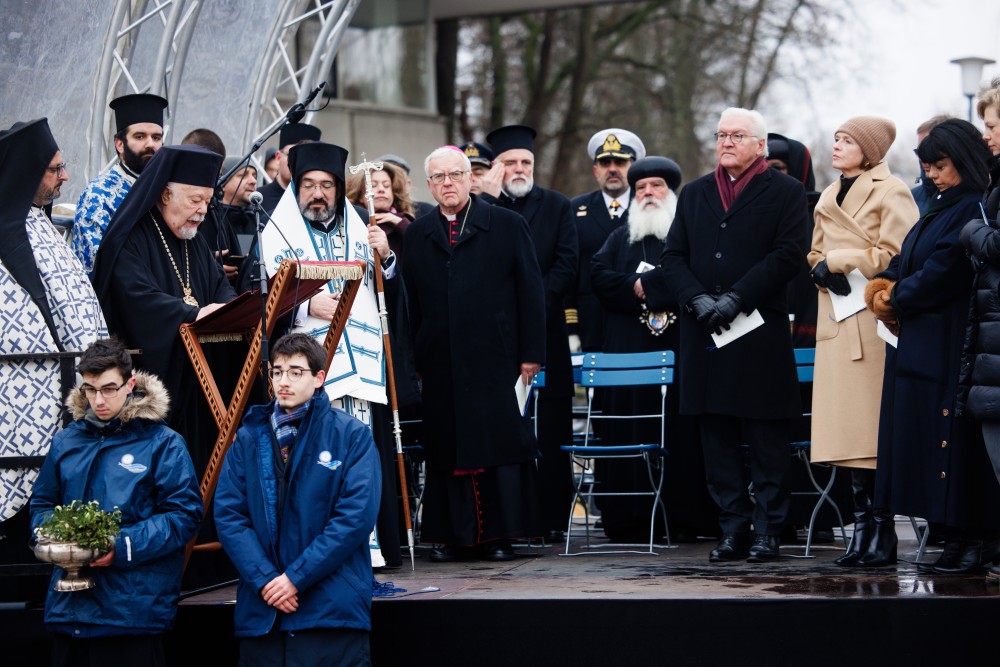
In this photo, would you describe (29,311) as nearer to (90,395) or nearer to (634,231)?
(90,395)

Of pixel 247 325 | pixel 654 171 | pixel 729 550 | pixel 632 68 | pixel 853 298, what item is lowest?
pixel 729 550

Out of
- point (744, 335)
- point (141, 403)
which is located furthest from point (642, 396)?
point (141, 403)

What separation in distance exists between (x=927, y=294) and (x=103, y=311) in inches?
142

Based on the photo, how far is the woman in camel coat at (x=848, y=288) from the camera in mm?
6898

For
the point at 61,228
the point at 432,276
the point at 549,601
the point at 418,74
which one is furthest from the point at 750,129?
the point at 418,74

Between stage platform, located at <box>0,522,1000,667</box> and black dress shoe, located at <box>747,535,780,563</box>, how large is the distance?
402 mm

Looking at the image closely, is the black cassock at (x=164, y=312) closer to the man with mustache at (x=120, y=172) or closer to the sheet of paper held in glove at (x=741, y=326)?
the man with mustache at (x=120, y=172)

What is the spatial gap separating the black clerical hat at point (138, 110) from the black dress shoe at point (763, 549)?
12.0ft

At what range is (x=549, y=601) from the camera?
5.95 m

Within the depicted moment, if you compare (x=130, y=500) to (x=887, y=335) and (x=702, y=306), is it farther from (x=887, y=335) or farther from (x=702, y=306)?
(x=887, y=335)

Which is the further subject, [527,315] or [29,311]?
[527,315]

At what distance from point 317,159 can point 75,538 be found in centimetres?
237

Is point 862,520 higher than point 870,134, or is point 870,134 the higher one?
point 870,134

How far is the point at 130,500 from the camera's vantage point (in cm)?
557
